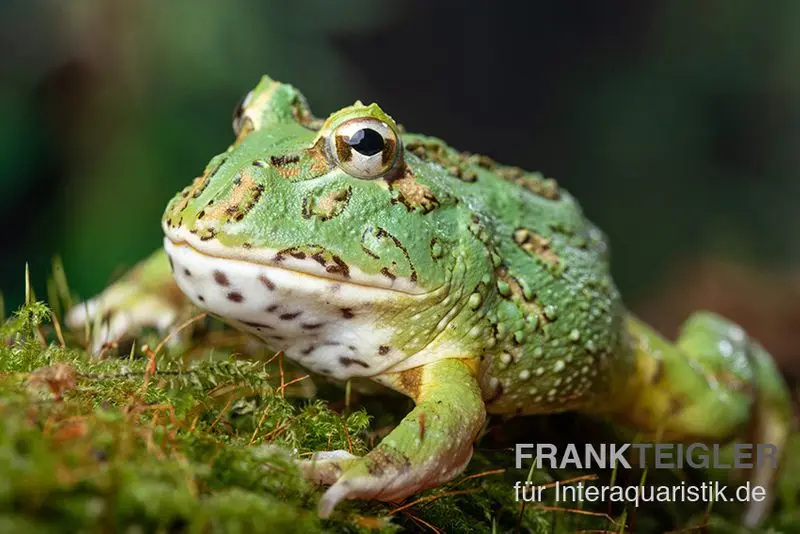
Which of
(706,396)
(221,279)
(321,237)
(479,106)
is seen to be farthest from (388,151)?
(479,106)

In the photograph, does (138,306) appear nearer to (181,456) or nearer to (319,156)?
(319,156)

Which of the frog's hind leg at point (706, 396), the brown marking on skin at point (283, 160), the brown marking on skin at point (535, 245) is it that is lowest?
the frog's hind leg at point (706, 396)

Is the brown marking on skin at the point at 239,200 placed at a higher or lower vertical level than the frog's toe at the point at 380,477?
higher

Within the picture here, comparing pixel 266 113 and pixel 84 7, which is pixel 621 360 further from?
pixel 84 7

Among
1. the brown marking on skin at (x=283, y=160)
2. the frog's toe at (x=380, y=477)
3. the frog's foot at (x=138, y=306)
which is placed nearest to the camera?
the frog's toe at (x=380, y=477)

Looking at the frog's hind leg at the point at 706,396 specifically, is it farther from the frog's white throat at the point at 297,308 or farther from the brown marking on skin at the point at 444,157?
the frog's white throat at the point at 297,308

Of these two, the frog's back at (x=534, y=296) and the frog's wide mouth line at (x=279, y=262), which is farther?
the frog's back at (x=534, y=296)

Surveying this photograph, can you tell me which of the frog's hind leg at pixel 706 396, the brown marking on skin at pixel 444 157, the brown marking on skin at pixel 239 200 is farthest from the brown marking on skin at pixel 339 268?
the frog's hind leg at pixel 706 396

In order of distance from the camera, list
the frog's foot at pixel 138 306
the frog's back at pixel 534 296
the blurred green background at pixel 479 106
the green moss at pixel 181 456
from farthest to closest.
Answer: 1. the blurred green background at pixel 479 106
2. the frog's foot at pixel 138 306
3. the frog's back at pixel 534 296
4. the green moss at pixel 181 456
